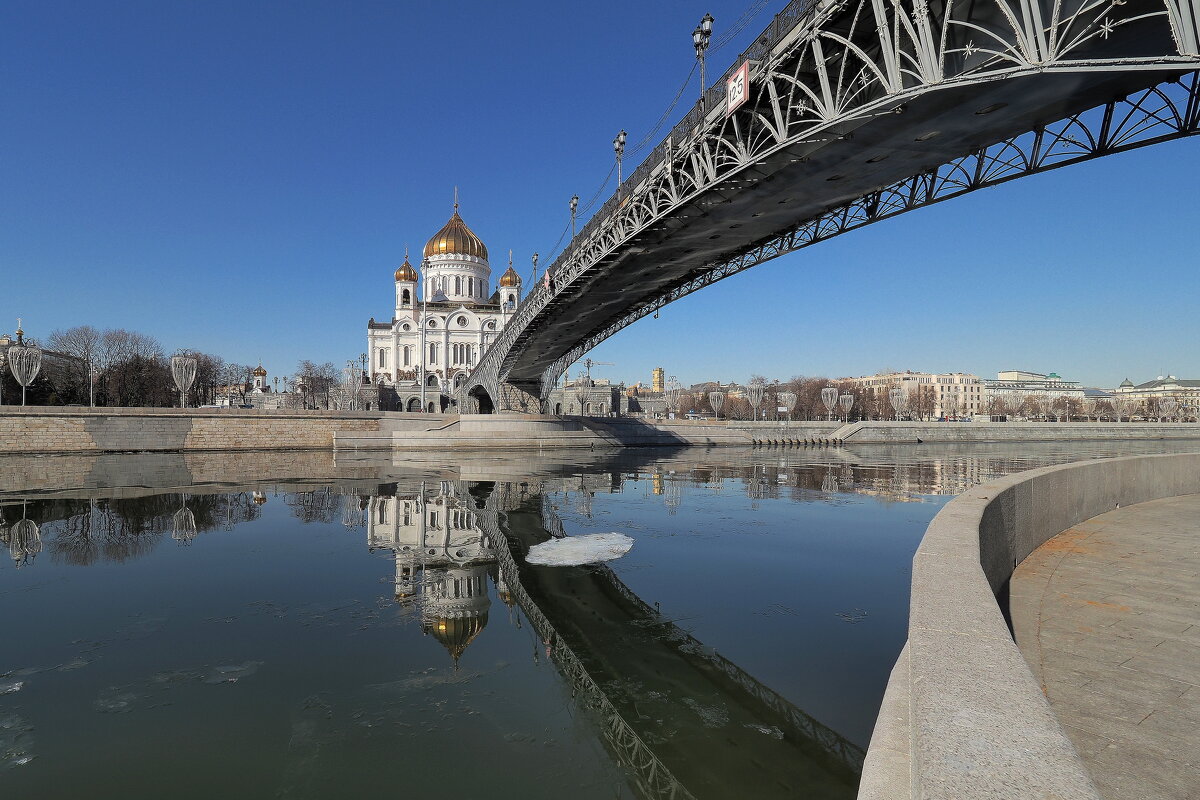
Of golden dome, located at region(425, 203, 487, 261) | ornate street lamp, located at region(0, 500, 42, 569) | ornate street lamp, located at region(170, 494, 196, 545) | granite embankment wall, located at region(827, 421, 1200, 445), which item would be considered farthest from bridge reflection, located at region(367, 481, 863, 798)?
golden dome, located at region(425, 203, 487, 261)

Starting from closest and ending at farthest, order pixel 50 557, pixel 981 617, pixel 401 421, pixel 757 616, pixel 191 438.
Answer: pixel 981 617 < pixel 757 616 < pixel 50 557 < pixel 191 438 < pixel 401 421

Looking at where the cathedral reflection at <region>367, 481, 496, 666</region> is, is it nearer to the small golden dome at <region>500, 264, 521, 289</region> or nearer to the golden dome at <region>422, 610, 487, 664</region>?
the golden dome at <region>422, 610, 487, 664</region>

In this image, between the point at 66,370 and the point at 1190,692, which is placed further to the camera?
the point at 66,370

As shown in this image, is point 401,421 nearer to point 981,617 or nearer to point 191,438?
point 191,438

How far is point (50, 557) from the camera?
11.2 metres

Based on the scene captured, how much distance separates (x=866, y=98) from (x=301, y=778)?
12.8 meters

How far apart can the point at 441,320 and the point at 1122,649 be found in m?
72.4

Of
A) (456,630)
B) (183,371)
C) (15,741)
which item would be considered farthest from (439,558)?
(183,371)

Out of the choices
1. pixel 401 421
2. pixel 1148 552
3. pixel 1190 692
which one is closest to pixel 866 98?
pixel 1148 552

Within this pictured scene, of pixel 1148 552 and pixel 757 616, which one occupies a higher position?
pixel 1148 552

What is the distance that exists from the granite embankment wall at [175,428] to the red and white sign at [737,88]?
32.0 metres

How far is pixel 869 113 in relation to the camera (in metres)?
10.2

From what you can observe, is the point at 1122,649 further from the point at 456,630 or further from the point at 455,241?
the point at 455,241

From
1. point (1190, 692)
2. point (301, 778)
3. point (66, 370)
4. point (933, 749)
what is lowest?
point (301, 778)
